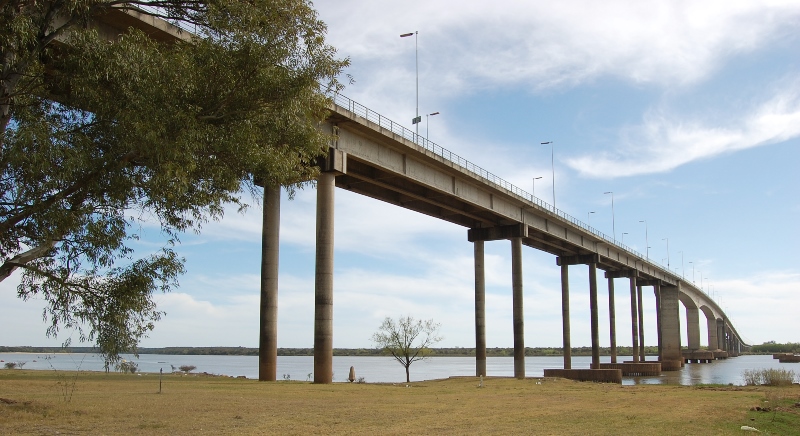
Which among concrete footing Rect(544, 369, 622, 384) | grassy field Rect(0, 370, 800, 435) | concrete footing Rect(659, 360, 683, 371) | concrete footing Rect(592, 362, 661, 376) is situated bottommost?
concrete footing Rect(659, 360, 683, 371)

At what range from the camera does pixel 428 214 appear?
61.3 m

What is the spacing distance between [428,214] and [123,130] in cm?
4543

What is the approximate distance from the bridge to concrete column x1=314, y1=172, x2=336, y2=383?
55 mm

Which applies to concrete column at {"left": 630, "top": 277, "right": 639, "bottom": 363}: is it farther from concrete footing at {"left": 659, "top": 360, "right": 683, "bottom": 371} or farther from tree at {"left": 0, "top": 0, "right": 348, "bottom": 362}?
tree at {"left": 0, "top": 0, "right": 348, "bottom": 362}

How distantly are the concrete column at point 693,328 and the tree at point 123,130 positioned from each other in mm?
158323

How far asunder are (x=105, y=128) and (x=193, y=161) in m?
2.29

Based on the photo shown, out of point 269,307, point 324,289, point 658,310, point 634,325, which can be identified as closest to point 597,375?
point 324,289

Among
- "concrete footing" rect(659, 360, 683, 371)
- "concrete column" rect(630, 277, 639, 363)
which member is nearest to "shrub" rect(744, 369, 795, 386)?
"concrete footing" rect(659, 360, 683, 371)

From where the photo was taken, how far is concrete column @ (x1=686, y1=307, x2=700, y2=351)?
159375mm

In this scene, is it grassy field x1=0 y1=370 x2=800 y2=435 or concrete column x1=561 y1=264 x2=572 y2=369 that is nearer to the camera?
grassy field x1=0 y1=370 x2=800 y2=435

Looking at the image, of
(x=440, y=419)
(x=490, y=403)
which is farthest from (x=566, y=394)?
(x=440, y=419)

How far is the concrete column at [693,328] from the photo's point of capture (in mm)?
159375

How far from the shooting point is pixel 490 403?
83.8ft

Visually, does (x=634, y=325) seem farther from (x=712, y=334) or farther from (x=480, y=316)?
(x=712, y=334)
